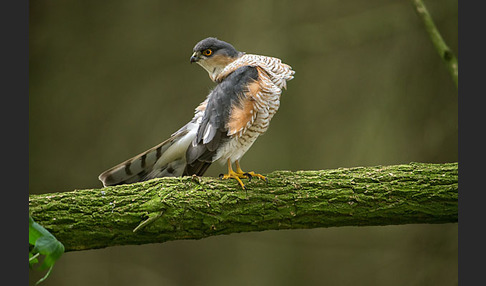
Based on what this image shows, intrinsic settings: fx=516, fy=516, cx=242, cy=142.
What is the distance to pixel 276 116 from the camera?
3.89 m

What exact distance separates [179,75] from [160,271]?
1439 mm

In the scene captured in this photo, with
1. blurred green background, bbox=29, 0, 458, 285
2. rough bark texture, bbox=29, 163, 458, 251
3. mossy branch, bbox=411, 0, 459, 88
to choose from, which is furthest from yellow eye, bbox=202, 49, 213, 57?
blurred green background, bbox=29, 0, 458, 285

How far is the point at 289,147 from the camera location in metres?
3.88

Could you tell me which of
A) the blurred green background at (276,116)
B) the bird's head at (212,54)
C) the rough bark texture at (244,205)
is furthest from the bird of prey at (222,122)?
the blurred green background at (276,116)

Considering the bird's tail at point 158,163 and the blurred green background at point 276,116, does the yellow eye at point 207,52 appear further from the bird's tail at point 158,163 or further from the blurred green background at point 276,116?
the blurred green background at point 276,116

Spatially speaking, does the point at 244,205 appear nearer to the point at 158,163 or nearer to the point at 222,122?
the point at 222,122

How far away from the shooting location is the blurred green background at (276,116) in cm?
358

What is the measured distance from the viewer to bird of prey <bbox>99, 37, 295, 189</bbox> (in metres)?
2.18

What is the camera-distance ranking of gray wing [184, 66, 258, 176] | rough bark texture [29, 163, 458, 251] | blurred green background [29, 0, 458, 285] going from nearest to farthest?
rough bark texture [29, 163, 458, 251] < gray wing [184, 66, 258, 176] < blurred green background [29, 0, 458, 285]

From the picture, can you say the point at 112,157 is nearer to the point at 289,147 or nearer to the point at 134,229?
the point at 289,147

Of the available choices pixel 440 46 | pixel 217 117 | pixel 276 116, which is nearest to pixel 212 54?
pixel 217 117

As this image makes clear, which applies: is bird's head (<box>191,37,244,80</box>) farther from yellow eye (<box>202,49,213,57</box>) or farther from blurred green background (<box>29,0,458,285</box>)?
blurred green background (<box>29,0,458,285</box>)

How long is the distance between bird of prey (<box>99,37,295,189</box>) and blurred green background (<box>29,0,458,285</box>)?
1253 millimetres

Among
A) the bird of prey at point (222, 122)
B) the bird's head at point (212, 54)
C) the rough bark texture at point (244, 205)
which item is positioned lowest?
the rough bark texture at point (244, 205)
